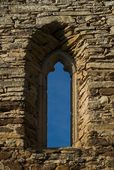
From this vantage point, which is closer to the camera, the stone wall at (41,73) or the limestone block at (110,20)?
the stone wall at (41,73)

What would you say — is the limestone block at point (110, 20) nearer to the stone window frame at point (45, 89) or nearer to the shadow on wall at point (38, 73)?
the shadow on wall at point (38, 73)

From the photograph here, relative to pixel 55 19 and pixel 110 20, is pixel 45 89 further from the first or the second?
pixel 110 20

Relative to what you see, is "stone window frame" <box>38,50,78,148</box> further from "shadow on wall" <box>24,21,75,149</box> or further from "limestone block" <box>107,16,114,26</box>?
"limestone block" <box>107,16,114,26</box>

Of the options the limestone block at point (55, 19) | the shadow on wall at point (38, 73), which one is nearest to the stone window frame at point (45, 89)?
the shadow on wall at point (38, 73)

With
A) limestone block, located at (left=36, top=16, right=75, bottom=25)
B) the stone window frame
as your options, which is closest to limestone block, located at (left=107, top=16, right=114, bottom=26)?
limestone block, located at (left=36, top=16, right=75, bottom=25)

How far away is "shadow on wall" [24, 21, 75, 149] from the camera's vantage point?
12.1 metres

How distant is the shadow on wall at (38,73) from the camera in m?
12.1

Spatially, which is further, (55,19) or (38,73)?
(55,19)

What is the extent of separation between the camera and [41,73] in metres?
12.7

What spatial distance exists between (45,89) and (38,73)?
11.1 inches

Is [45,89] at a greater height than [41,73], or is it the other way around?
[41,73]

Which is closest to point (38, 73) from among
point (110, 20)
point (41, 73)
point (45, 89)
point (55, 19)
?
point (41, 73)

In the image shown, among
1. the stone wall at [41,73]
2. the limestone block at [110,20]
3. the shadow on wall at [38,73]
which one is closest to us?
the stone wall at [41,73]

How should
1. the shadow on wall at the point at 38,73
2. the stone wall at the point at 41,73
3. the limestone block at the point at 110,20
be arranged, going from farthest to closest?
1. the limestone block at the point at 110,20
2. the shadow on wall at the point at 38,73
3. the stone wall at the point at 41,73
